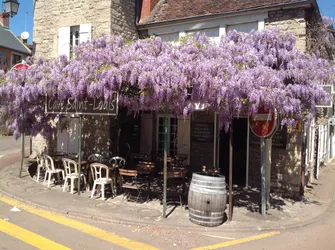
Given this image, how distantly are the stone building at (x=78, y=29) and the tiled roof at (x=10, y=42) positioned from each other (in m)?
19.3

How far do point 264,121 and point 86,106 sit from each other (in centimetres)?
456

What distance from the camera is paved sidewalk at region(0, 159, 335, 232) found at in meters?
7.13

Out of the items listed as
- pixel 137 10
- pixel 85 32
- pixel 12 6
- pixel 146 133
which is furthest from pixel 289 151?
pixel 12 6

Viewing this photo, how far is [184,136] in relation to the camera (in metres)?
12.9

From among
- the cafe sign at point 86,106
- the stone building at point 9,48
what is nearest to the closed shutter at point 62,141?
the cafe sign at point 86,106

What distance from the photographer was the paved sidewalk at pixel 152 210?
7.13 m

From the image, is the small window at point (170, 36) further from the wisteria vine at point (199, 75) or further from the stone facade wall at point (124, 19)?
the wisteria vine at point (199, 75)

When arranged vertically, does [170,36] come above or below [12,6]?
below

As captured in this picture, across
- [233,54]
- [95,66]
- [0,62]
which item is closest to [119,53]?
[95,66]

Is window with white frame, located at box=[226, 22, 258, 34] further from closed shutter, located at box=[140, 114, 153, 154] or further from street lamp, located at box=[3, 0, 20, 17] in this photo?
street lamp, located at box=[3, 0, 20, 17]

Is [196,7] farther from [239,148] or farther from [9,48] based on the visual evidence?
[9,48]

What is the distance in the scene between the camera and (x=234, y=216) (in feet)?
25.2

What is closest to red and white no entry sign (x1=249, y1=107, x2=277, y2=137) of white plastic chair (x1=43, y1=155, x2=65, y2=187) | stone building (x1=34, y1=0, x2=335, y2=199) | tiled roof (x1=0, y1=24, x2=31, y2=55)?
stone building (x1=34, y1=0, x2=335, y2=199)

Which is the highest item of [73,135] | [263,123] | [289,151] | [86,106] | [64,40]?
[64,40]
